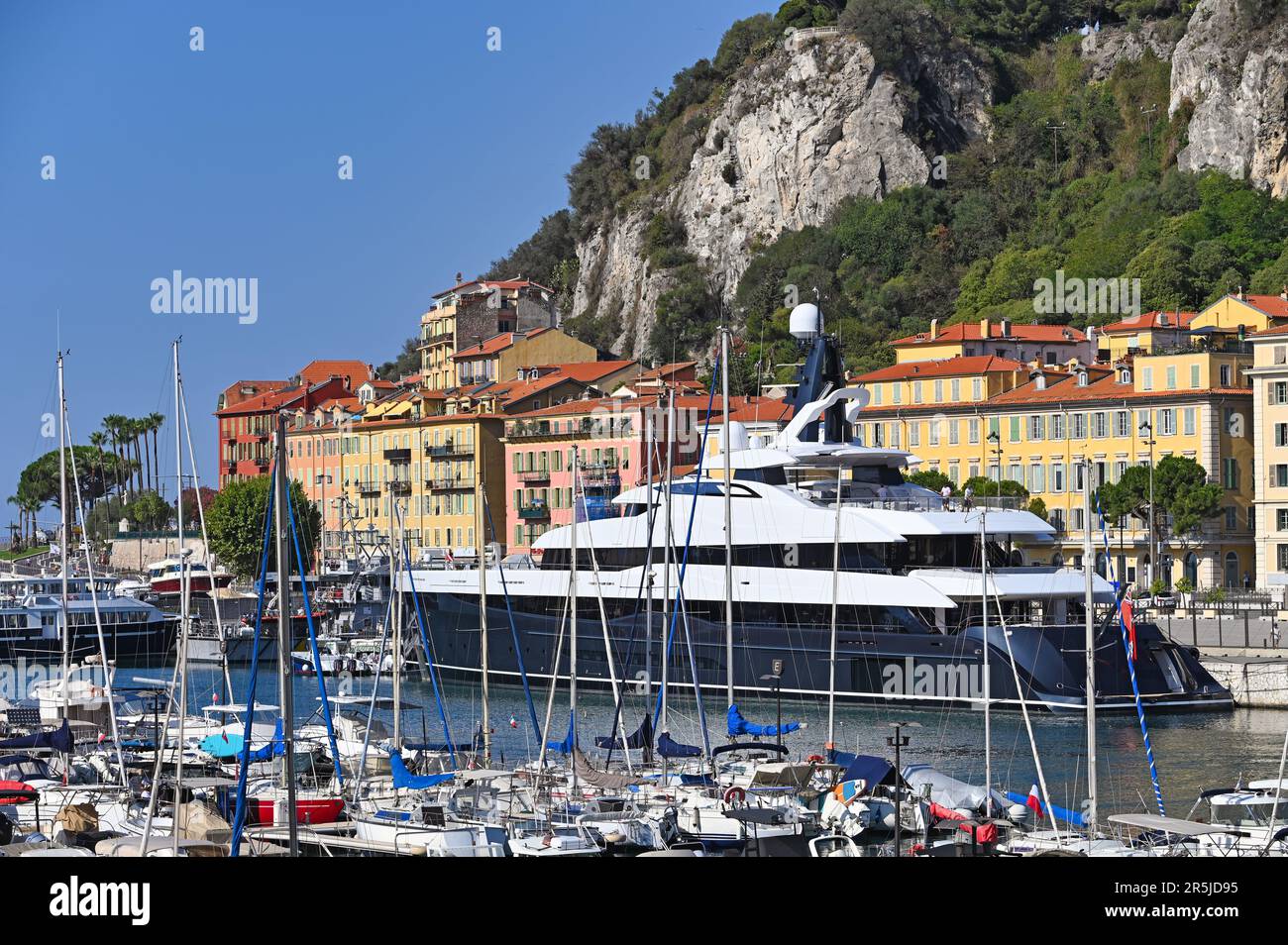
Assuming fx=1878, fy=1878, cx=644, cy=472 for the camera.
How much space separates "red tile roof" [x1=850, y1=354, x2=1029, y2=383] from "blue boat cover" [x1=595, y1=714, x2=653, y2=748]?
143 ft

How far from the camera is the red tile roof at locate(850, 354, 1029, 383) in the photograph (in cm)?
7444

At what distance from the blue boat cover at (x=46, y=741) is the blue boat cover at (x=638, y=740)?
9261 millimetres

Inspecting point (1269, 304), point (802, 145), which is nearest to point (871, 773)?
point (1269, 304)

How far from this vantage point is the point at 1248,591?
6266 cm

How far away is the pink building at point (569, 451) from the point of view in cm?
7744

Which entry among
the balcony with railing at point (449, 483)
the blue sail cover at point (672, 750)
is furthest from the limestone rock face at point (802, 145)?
the blue sail cover at point (672, 750)

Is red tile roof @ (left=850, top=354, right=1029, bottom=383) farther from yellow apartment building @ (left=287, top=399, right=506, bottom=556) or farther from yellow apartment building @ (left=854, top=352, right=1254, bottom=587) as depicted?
yellow apartment building @ (left=287, top=399, right=506, bottom=556)

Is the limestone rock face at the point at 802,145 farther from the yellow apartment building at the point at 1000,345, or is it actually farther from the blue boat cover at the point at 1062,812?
the blue boat cover at the point at 1062,812

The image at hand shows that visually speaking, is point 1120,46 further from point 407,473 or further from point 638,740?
point 638,740

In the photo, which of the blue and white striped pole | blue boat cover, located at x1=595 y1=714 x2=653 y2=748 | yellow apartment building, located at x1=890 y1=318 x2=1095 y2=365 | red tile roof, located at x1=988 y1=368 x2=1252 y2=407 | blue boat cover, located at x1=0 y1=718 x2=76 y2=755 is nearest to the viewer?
the blue and white striped pole

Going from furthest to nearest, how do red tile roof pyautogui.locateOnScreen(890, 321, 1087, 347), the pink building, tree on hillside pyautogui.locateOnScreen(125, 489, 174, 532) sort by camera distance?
tree on hillside pyautogui.locateOnScreen(125, 489, 174, 532)
red tile roof pyautogui.locateOnScreen(890, 321, 1087, 347)
the pink building

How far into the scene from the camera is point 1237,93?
98.1 metres

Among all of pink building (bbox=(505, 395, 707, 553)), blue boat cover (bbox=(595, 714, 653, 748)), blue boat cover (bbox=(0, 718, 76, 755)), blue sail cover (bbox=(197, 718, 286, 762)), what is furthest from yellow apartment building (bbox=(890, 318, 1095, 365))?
blue boat cover (bbox=(0, 718, 76, 755))
